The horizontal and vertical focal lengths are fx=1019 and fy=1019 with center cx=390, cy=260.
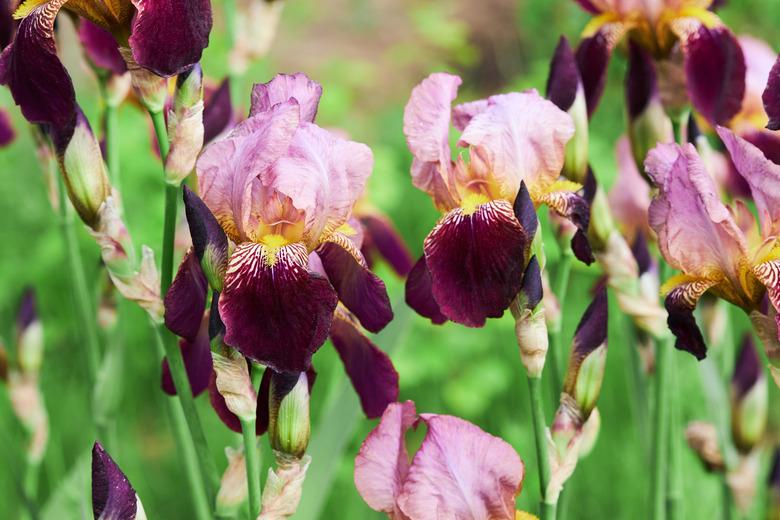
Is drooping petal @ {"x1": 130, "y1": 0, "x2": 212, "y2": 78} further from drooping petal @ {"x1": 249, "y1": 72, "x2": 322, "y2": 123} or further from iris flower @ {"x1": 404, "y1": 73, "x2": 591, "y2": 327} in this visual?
iris flower @ {"x1": 404, "y1": 73, "x2": 591, "y2": 327}

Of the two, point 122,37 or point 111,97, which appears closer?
point 122,37

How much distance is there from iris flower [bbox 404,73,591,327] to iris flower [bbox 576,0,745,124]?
269 millimetres

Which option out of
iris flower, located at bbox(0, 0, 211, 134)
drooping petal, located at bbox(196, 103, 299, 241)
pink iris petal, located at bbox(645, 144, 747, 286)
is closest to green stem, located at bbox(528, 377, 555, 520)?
pink iris petal, located at bbox(645, 144, 747, 286)

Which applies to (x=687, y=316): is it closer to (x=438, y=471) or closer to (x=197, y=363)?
(x=438, y=471)

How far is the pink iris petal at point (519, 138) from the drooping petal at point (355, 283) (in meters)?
0.13

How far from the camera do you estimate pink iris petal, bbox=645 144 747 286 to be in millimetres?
763

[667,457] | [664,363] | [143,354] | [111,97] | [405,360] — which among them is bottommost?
[143,354]

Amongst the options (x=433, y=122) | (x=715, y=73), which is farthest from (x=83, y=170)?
(x=715, y=73)

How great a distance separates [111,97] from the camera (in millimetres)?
1177

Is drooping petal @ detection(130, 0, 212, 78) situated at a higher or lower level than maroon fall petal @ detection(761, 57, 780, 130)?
higher

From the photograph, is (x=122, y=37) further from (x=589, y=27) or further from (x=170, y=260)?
(x=589, y=27)

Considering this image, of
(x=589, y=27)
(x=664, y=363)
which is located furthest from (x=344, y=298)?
(x=589, y=27)

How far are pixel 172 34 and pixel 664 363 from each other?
0.62 meters

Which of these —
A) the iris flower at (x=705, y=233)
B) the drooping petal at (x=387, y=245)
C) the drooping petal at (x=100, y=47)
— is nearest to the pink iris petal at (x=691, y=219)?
the iris flower at (x=705, y=233)
